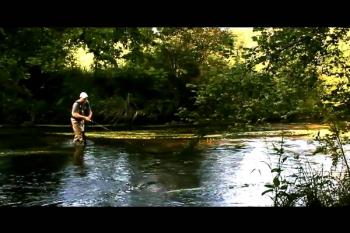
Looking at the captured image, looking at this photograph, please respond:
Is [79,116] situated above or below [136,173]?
above

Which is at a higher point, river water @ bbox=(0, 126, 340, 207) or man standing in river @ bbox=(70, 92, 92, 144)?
man standing in river @ bbox=(70, 92, 92, 144)

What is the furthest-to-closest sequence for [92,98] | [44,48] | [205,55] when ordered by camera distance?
[92,98]
[205,55]
[44,48]

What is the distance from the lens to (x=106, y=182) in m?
7.98

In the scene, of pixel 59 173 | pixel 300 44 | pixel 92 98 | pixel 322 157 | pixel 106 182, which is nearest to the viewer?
pixel 300 44

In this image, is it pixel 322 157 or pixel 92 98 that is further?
pixel 92 98

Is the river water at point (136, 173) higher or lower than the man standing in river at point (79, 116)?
lower

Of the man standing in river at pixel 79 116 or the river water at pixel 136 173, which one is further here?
the man standing in river at pixel 79 116

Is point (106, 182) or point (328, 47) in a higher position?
point (328, 47)

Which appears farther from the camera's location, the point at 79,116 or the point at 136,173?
the point at 79,116

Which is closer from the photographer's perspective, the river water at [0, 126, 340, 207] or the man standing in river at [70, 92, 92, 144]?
the river water at [0, 126, 340, 207]

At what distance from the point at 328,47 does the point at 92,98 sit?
734 inches
